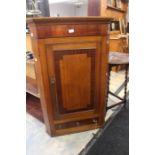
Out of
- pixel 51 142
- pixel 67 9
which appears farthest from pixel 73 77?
pixel 67 9

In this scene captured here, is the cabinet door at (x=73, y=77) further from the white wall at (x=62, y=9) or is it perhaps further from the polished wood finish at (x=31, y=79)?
the white wall at (x=62, y=9)

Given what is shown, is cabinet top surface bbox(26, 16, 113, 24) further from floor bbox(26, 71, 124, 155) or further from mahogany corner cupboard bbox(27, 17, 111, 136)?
floor bbox(26, 71, 124, 155)

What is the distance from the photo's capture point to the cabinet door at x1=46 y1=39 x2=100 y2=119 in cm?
142

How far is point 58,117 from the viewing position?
1.64 meters

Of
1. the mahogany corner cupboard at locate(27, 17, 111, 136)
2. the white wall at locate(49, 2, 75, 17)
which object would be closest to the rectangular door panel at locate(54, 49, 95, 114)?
the mahogany corner cupboard at locate(27, 17, 111, 136)

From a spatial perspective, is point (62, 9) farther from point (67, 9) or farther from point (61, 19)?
point (61, 19)

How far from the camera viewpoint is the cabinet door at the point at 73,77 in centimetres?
142

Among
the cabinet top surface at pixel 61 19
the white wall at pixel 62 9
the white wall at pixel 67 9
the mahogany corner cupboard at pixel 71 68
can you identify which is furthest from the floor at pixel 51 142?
the white wall at pixel 67 9

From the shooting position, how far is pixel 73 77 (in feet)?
5.04

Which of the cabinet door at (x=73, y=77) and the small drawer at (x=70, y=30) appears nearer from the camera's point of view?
the small drawer at (x=70, y=30)
